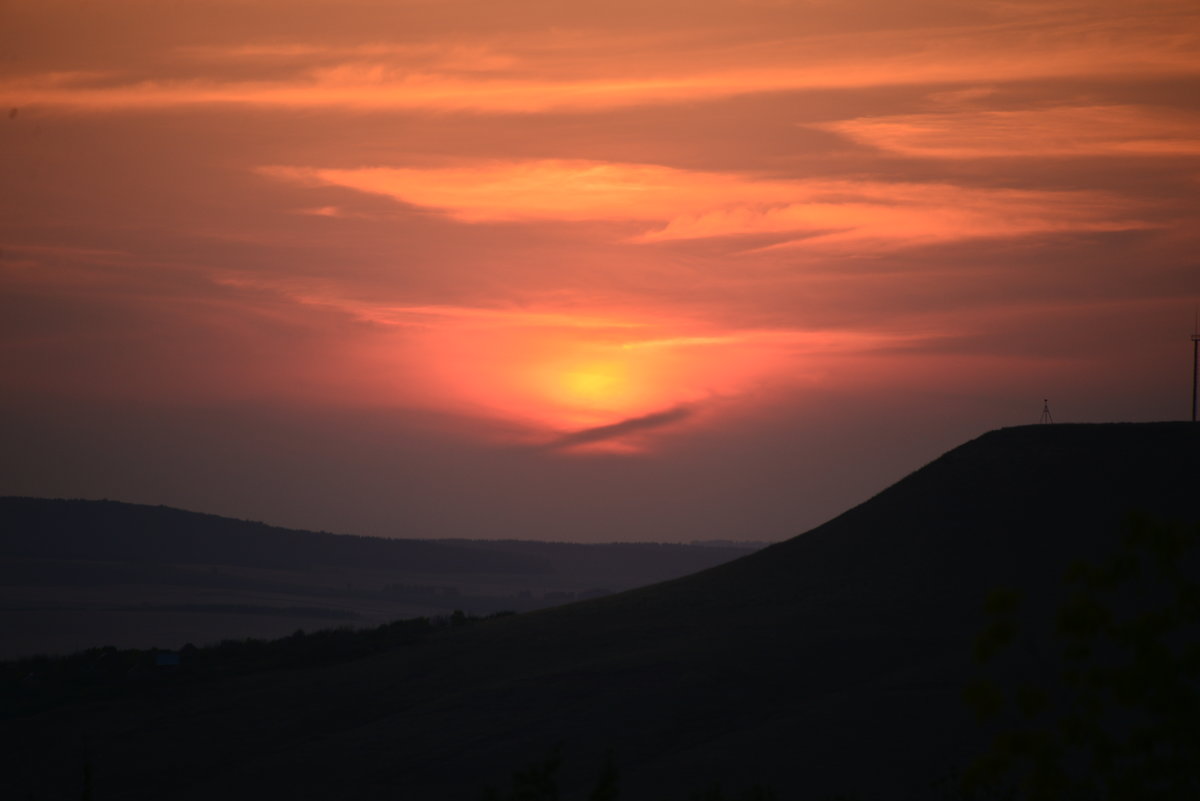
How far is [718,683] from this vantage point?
101 feet

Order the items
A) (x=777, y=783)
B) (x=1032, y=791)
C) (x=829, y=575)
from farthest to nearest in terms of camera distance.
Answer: (x=829, y=575)
(x=777, y=783)
(x=1032, y=791)

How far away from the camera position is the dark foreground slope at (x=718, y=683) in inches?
1039

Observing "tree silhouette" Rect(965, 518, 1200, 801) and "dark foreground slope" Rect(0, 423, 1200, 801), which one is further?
"dark foreground slope" Rect(0, 423, 1200, 801)

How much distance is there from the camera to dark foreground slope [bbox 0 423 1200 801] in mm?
26391

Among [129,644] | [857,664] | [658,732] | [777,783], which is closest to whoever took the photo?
[777,783]

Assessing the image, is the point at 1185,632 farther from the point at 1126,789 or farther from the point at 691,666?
the point at 1126,789

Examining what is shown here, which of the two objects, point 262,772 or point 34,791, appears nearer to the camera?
point 262,772

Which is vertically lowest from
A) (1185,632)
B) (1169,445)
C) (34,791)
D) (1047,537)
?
(34,791)

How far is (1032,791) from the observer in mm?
7785

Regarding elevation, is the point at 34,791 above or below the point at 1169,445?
below

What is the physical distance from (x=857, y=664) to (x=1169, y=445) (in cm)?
1314

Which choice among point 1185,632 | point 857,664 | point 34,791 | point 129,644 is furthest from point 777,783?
point 129,644

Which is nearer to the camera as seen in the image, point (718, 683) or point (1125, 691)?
point (1125, 691)

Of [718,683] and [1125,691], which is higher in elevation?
[1125,691]
